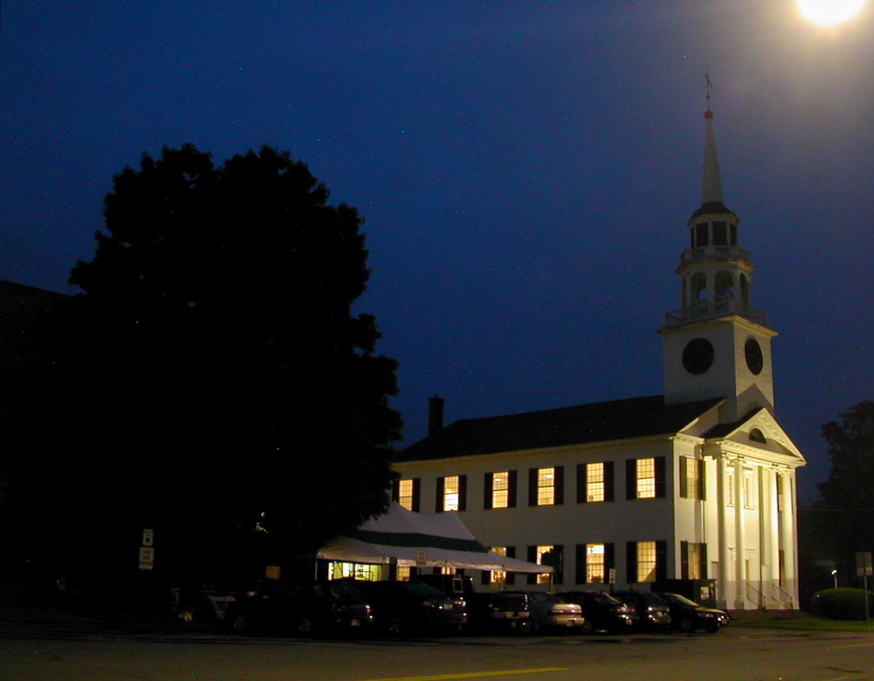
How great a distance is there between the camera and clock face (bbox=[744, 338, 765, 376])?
157ft

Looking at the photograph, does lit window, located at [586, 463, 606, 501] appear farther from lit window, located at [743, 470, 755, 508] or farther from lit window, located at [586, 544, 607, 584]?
lit window, located at [743, 470, 755, 508]

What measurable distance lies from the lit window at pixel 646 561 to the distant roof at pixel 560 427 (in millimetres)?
4665

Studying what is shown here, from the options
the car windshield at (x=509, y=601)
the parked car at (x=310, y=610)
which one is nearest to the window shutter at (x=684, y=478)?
the car windshield at (x=509, y=601)

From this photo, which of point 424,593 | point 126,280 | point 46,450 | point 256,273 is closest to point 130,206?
point 126,280

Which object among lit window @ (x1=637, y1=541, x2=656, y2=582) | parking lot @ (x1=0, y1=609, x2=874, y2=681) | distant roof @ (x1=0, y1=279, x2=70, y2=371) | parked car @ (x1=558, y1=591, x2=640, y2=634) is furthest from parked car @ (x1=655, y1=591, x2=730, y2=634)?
distant roof @ (x1=0, y1=279, x2=70, y2=371)

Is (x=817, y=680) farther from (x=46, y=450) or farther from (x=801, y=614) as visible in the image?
(x=801, y=614)

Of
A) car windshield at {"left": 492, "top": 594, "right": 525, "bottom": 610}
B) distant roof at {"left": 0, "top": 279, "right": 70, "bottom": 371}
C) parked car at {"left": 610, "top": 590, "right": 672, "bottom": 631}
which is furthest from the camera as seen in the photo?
distant roof at {"left": 0, "top": 279, "right": 70, "bottom": 371}

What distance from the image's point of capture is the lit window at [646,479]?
→ 143ft

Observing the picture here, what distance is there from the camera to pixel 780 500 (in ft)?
160

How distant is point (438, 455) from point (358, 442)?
2304 cm

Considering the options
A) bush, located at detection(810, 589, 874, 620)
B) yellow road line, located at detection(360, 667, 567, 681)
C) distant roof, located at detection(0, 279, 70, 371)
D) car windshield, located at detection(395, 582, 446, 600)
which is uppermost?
distant roof, located at detection(0, 279, 70, 371)

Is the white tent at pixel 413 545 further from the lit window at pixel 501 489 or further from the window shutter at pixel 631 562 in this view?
the lit window at pixel 501 489

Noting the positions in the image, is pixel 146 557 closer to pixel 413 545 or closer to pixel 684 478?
pixel 413 545

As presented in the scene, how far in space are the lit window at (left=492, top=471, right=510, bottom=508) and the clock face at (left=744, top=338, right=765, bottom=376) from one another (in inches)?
494
